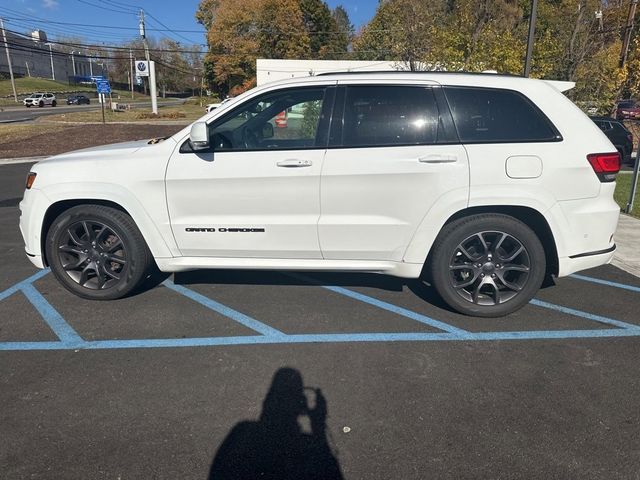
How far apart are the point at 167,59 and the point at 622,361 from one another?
101147 millimetres

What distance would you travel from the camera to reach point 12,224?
7.06 m

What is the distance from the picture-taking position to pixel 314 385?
3.03 meters

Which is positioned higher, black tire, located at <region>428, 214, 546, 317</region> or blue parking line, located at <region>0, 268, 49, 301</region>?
black tire, located at <region>428, 214, 546, 317</region>

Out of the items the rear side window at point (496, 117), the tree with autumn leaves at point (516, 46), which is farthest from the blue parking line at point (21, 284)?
the tree with autumn leaves at point (516, 46)

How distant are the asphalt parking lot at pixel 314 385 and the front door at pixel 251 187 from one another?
25.1 inches

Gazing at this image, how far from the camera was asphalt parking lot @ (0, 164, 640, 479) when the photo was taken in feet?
7.85

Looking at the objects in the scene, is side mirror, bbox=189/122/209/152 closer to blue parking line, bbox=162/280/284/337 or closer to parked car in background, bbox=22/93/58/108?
blue parking line, bbox=162/280/284/337

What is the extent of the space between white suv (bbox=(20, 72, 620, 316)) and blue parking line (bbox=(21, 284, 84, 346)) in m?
0.70

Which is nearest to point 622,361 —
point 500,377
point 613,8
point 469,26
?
point 500,377

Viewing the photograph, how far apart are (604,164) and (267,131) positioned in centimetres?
273

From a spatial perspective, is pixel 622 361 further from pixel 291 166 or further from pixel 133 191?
pixel 133 191

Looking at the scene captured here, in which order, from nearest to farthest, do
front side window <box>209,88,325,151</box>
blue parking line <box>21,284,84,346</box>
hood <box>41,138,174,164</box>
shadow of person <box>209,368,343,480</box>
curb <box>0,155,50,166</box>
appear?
shadow of person <box>209,368,343,480</box> < blue parking line <box>21,284,84,346</box> < front side window <box>209,88,325,151</box> < hood <box>41,138,174,164</box> < curb <box>0,155,50,166</box>

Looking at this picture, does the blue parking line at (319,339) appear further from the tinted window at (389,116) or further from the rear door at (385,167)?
the tinted window at (389,116)

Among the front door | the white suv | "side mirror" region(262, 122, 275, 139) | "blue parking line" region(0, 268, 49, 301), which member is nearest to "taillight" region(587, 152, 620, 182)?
the white suv
